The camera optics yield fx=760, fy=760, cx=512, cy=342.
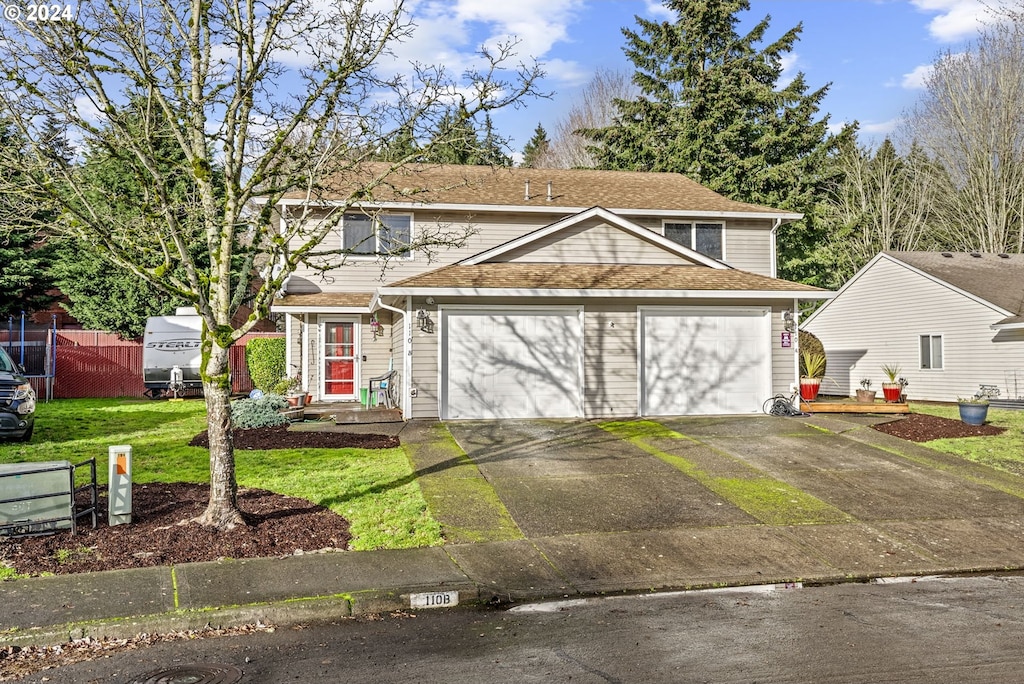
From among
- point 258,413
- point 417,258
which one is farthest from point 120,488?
point 417,258

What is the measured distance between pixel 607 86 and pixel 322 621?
42915 mm

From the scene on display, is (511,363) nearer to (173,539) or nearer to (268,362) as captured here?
(173,539)

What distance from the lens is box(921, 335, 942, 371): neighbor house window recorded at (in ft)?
77.0

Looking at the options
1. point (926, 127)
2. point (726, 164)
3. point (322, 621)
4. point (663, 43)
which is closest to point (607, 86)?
point (663, 43)

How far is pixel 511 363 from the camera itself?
14.9 metres

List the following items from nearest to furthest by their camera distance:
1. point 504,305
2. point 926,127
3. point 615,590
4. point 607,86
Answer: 1. point 615,590
2. point 504,305
3. point 926,127
4. point 607,86

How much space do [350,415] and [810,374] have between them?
12.1 m

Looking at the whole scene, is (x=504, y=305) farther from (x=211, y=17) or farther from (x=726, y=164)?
(x=726, y=164)

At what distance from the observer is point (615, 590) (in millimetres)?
6562

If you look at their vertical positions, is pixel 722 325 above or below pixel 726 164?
below

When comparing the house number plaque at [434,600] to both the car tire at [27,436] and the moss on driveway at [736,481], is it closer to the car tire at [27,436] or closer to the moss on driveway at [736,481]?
the moss on driveway at [736,481]

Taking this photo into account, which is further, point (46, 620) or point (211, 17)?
point (211, 17)

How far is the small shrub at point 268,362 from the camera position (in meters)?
20.3

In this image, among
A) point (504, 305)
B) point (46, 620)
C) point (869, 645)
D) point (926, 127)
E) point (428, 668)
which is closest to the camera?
point (428, 668)
